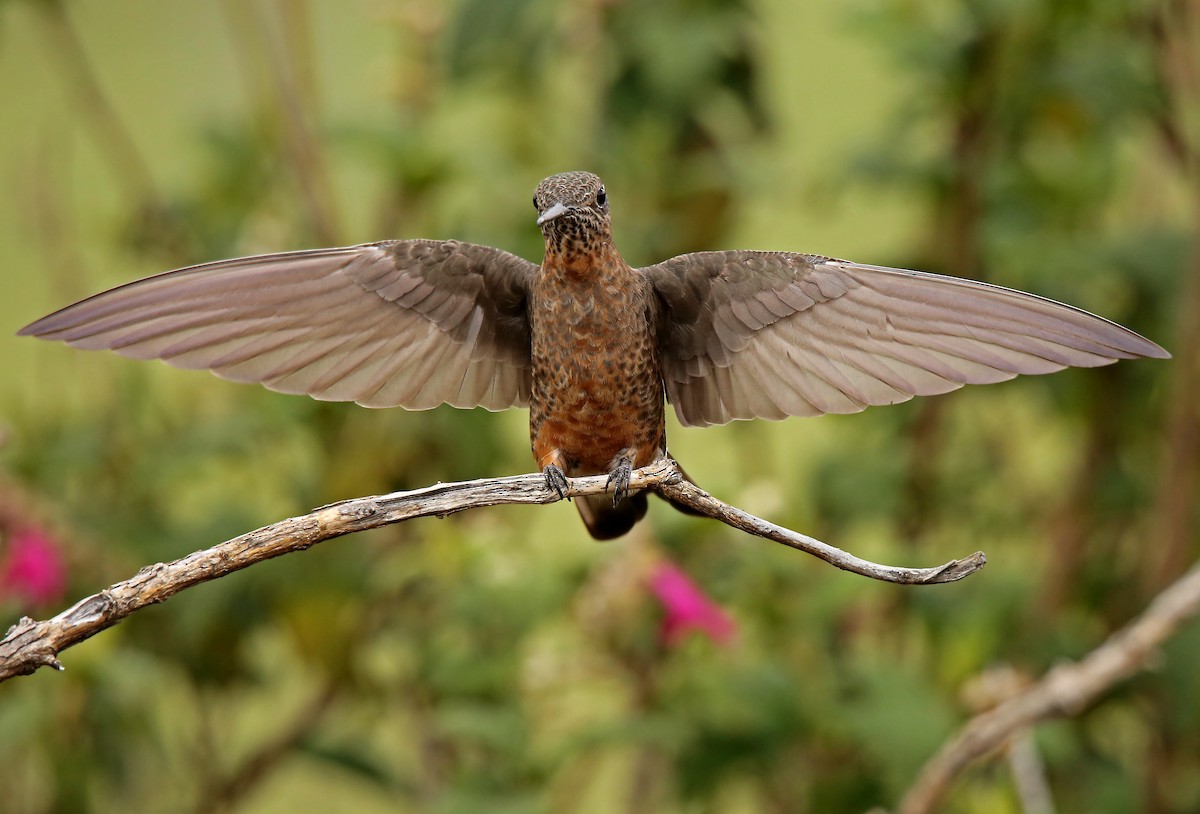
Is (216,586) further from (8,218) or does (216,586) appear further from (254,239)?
(8,218)

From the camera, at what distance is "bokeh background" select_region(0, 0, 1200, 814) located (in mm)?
2109

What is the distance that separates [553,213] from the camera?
1500 millimetres

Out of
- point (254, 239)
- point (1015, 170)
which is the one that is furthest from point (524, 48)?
point (1015, 170)

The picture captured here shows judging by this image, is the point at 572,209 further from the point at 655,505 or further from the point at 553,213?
the point at 655,505

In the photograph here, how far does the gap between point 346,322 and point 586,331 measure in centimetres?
27

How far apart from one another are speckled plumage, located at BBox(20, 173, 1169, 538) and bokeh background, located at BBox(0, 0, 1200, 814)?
13.5 inches

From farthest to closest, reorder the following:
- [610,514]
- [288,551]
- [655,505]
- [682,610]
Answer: [655,505] < [682,610] < [610,514] < [288,551]

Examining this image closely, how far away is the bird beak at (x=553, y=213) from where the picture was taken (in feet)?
4.85

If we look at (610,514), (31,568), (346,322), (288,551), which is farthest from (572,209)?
(31,568)

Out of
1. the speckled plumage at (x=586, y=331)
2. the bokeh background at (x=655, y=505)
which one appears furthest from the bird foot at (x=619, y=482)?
the bokeh background at (x=655, y=505)

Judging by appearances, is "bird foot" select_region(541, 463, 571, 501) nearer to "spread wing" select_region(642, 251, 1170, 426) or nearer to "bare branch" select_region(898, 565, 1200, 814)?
"spread wing" select_region(642, 251, 1170, 426)

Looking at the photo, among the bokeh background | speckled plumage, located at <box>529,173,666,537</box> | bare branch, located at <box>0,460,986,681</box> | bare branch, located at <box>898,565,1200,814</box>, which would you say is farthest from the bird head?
bare branch, located at <box>898,565,1200,814</box>

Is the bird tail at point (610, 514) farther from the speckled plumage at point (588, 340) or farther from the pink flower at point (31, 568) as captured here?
the pink flower at point (31, 568)

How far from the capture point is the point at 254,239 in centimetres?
257
